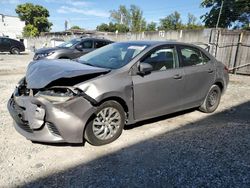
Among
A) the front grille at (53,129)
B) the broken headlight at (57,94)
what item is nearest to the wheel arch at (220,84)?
the broken headlight at (57,94)

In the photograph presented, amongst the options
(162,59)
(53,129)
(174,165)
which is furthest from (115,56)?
(174,165)

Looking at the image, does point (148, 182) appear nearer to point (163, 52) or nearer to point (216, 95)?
point (163, 52)

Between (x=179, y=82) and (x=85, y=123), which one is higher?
(x=179, y=82)

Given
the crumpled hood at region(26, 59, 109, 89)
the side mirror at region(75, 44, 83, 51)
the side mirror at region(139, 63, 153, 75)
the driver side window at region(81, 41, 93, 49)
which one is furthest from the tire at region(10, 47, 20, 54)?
the side mirror at region(139, 63, 153, 75)

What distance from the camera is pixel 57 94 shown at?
353 centimetres

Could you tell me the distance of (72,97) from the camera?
11.4 ft

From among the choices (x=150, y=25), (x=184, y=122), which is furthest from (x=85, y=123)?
(x=150, y=25)

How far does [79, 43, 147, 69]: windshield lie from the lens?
4.32 m

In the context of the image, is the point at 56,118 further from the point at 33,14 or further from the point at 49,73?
the point at 33,14

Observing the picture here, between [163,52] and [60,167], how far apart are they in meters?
2.74

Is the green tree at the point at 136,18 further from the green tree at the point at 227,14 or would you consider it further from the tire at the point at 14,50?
the tire at the point at 14,50

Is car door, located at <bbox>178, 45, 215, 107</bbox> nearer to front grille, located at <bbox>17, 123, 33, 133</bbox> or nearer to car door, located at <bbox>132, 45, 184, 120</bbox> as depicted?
car door, located at <bbox>132, 45, 184, 120</bbox>

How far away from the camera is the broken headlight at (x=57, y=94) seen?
3461 millimetres

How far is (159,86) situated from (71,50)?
7.87 meters
